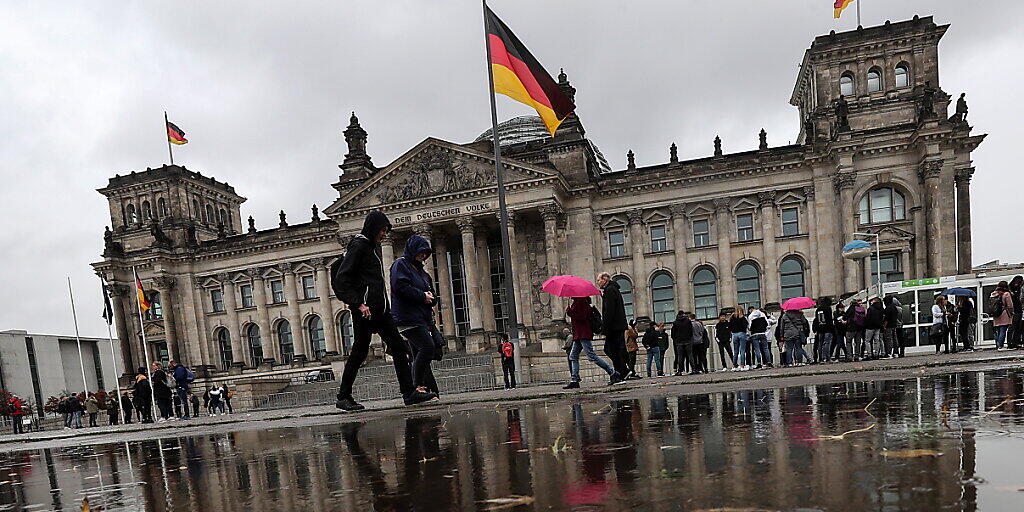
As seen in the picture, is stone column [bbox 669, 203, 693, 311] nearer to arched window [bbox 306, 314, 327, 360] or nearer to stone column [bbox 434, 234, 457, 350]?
stone column [bbox 434, 234, 457, 350]

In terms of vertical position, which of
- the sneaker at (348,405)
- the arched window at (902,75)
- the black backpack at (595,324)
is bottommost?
the sneaker at (348,405)

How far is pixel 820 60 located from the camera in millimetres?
31156

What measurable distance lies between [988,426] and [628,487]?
6.63 ft

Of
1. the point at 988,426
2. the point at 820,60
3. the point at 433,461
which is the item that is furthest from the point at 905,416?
the point at 820,60

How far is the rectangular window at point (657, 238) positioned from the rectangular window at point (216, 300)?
32544mm

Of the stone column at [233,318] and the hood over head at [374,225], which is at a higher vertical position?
the stone column at [233,318]

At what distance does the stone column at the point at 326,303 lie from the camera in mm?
37625

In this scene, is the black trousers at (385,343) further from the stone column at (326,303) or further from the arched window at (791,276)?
the stone column at (326,303)

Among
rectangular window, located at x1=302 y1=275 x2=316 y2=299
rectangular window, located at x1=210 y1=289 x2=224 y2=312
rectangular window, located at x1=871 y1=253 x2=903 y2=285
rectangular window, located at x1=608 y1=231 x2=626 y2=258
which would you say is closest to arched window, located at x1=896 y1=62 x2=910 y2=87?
rectangular window, located at x1=871 y1=253 x2=903 y2=285

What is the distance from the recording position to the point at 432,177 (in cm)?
3141

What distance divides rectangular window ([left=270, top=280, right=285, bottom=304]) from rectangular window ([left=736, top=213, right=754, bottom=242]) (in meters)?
31.6

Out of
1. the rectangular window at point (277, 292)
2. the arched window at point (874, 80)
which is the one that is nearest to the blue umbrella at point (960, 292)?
the arched window at point (874, 80)

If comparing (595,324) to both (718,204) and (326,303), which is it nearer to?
A: (718,204)

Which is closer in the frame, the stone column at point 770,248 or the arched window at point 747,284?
the stone column at point 770,248
